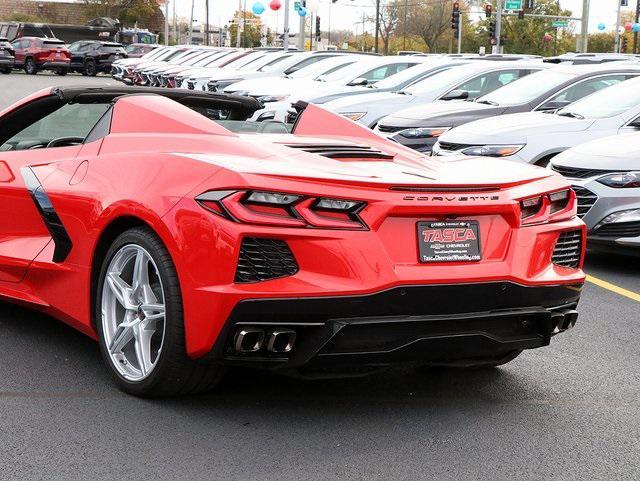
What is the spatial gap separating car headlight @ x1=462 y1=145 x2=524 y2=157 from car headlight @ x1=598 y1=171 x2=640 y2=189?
101 inches

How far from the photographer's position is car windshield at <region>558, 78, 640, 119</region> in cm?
1155

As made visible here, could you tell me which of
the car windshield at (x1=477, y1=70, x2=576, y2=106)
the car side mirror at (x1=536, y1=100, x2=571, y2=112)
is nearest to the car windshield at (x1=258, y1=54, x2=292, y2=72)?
the car windshield at (x1=477, y1=70, x2=576, y2=106)

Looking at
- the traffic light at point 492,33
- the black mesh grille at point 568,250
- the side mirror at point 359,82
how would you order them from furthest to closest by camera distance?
the traffic light at point 492,33 → the side mirror at point 359,82 → the black mesh grille at point 568,250

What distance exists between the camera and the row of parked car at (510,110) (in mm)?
8953

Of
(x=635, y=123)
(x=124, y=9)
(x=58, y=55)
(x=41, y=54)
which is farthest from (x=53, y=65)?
(x=124, y=9)

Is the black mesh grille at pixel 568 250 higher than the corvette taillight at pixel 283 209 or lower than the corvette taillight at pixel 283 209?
lower

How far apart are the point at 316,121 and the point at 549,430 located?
2.10 meters

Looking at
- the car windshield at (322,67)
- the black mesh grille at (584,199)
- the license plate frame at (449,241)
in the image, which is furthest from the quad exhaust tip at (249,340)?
the car windshield at (322,67)

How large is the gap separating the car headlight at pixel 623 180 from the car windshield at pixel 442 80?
8313 millimetres

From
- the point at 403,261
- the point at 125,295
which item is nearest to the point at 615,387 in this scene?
the point at 403,261

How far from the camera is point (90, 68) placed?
60281 mm

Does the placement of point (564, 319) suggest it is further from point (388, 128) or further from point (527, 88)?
point (388, 128)

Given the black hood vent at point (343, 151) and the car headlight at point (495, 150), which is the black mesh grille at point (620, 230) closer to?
the car headlight at point (495, 150)

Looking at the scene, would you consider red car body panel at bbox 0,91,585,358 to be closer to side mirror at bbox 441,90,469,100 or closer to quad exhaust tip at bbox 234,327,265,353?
quad exhaust tip at bbox 234,327,265,353
